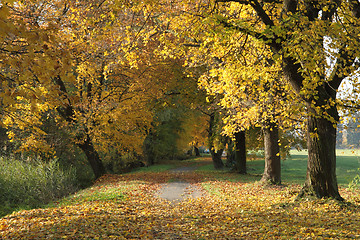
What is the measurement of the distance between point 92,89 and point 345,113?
14.1 meters

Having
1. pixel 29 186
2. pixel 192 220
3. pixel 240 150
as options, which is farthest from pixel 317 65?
pixel 240 150

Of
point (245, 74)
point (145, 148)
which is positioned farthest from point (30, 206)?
point (145, 148)

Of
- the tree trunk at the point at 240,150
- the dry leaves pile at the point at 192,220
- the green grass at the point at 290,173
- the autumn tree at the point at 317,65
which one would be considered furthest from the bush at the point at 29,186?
the tree trunk at the point at 240,150

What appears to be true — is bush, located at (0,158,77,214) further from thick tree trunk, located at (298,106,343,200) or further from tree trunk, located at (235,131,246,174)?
tree trunk, located at (235,131,246,174)

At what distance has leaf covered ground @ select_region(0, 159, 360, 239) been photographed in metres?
6.70

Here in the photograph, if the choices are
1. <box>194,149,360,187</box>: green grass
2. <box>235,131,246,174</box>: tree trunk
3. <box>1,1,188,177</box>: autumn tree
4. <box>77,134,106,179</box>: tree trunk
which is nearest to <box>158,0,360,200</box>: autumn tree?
<box>194,149,360,187</box>: green grass

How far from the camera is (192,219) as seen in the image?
28.8 ft

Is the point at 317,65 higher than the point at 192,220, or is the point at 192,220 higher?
the point at 317,65

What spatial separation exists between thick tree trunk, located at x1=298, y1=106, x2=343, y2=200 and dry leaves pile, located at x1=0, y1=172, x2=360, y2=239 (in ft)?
1.34

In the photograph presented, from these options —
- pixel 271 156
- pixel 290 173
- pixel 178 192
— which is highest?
pixel 271 156

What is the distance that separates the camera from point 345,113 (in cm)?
923

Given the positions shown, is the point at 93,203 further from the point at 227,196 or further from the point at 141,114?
the point at 141,114

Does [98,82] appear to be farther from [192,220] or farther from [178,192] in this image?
[192,220]

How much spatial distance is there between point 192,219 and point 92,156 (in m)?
13.0
